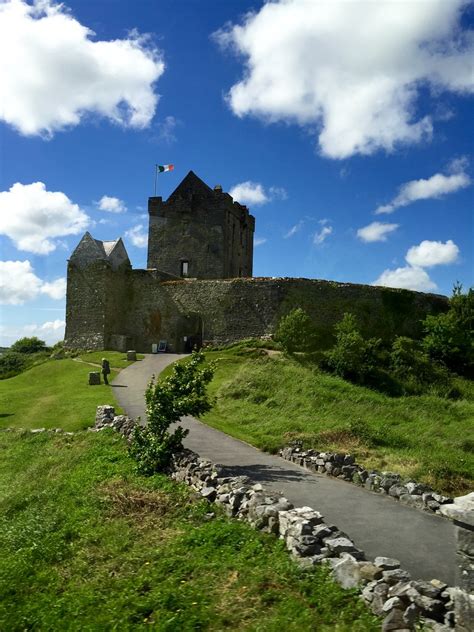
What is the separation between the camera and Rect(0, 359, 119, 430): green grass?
2025cm

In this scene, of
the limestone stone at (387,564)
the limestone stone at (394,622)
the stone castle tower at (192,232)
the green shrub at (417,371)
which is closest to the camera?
the limestone stone at (394,622)

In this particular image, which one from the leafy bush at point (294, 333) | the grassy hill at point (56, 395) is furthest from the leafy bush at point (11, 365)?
the leafy bush at point (294, 333)

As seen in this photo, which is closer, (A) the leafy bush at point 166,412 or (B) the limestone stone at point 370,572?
(B) the limestone stone at point 370,572

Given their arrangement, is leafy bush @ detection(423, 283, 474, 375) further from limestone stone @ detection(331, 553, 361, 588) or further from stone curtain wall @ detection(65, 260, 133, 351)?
limestone stone @ detection(331, 553, 361, 588)

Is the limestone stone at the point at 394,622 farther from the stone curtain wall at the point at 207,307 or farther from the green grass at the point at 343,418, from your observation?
the stone curtain wall at the point at 207,307

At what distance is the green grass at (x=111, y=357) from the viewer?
33.2 metres

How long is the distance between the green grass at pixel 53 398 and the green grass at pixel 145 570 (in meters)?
8.82

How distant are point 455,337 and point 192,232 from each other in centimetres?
2647

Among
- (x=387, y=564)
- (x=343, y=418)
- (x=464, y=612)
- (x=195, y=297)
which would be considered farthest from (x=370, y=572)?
(x=195, y=297)

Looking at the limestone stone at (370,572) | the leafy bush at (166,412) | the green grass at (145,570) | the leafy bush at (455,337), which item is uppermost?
the leafy bush at (455,337)

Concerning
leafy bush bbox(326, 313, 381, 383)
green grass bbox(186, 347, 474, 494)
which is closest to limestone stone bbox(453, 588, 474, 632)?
green grass bbox(186, 347, 474, 494)

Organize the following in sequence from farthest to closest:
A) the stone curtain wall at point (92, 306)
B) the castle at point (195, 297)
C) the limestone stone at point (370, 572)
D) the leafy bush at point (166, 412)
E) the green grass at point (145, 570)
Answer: the stone curtain wall at point (92, 306), the castle at point (195, 297), the leafy bush at point (166, 412), the limestone stone at point (370, 572), the green grass at point (145, 570)

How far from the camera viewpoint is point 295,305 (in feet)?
119

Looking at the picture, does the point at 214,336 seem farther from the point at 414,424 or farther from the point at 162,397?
the point at 162,397
